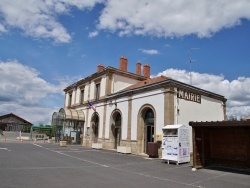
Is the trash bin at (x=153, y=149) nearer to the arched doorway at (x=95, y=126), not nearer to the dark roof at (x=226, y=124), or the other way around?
the dark roof at (x=226, y=124)

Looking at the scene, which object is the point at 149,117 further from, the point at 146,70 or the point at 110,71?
the point at 146,70

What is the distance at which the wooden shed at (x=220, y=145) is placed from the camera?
1238 cm

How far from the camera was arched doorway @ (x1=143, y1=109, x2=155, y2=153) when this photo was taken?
20156 mm

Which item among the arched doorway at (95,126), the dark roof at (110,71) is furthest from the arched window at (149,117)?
the arched doorway at (95,126)

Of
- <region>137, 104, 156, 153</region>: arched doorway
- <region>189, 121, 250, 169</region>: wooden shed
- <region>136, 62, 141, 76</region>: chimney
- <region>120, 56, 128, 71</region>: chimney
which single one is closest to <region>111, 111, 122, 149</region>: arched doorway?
<region>137, 104, 156, 153</region>: arched doorway

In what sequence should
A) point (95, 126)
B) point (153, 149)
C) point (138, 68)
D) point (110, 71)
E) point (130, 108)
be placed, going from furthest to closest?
point (138, 68) → point (95, 126) → point (110, 71) → point (130, 108) → point (153, 149)

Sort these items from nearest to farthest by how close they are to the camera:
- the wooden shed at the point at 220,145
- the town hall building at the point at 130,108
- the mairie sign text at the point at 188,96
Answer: the wooden shed at the point at 220,145 < the town hall building at the point at 130,108 < the mairie sign text at the point at 188,96

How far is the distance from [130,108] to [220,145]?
10.1 m

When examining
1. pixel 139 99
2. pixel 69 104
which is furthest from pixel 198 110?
pixel 69 104

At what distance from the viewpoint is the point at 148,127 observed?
20.6 metres

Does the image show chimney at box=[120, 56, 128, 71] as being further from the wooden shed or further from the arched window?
the wooden shed

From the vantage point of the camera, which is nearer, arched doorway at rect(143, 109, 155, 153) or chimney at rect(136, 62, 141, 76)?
arched doorway at rect(143, 109, 155, 153)

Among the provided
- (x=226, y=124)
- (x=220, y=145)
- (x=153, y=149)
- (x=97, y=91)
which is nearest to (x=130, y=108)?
(x=153, y=149)

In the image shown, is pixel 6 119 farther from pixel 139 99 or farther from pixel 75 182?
pixel 75 182
